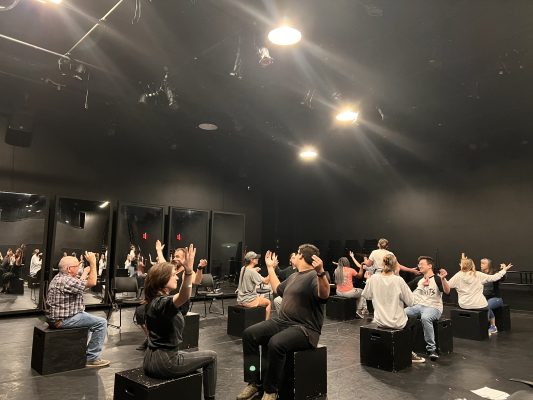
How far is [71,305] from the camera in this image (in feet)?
13.7

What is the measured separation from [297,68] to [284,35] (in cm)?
109

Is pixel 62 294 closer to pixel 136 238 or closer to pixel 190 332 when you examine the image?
pixel 190 332

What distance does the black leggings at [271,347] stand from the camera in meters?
3.25

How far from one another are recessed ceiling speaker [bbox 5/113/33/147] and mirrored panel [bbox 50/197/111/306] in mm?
1287

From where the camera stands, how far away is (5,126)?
7703 millimetres

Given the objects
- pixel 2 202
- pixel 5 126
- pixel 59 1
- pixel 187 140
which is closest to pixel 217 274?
pixel 187 140

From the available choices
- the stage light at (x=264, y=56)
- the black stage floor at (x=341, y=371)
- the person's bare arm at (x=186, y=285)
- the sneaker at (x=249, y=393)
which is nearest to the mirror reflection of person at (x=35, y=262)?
the black stage floor at (x=341, y=371)

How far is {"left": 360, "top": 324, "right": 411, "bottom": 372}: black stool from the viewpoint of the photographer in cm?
429

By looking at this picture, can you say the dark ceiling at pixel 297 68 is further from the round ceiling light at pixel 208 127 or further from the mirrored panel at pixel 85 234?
the mirrored panel at pixel 85 234

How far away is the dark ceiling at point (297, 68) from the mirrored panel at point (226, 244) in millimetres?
2525

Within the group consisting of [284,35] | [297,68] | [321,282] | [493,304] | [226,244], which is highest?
[297,68]

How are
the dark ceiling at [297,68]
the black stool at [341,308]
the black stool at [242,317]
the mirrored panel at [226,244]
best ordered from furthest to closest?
the mirrored panel at [226,244], the black stool at [341,308], the black stool at [242,317], the dark ceiling at [297,68]

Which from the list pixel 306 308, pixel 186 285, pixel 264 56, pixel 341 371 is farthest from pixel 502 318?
pixel 186 285

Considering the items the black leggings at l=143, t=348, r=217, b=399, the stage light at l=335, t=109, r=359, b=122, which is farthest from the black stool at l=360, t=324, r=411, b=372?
the stage light at l=335, t=109, r=359, b=122
